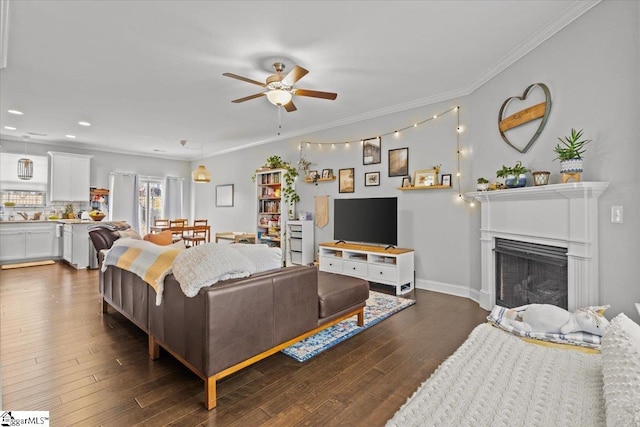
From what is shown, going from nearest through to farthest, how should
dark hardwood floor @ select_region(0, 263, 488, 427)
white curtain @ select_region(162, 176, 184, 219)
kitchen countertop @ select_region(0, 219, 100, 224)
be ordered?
1. dark hardwood floor @ select_region(0, 263, 488, 427)
2. kitchen countertop @ select_region(0, 219, 100, 224)
3. white curtain @ select_region(162, 176, 184, 219)

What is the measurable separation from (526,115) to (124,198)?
8.81m

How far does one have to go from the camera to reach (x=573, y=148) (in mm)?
2422

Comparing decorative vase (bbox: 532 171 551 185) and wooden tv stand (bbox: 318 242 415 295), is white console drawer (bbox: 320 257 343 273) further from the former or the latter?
decorative vase (bbox: 532 171 551 185)

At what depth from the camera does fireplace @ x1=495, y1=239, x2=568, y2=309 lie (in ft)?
8.80

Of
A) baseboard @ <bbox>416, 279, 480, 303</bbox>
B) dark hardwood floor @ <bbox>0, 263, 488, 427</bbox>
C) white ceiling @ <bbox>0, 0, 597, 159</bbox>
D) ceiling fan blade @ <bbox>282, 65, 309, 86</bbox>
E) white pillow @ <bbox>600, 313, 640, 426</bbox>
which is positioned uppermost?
white ceiling @ <bbox>0, 0, 597, 159</bbox>

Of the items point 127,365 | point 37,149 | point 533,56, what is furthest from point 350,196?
point 37,149

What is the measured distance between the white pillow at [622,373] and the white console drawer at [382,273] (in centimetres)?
293

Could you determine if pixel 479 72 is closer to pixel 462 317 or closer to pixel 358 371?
pixel 462 317

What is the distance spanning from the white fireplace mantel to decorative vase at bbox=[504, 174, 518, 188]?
0.26ft

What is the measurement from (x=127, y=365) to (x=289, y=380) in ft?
4.07

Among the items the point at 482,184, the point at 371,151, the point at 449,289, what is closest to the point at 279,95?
the point at 371,151

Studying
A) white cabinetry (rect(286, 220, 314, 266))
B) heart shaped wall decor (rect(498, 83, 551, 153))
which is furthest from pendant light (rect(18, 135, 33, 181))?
heart shaped wall decor (rect(498, 83, 551, 153))

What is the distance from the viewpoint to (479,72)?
11.7 feet

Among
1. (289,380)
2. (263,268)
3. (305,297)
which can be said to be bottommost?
(289,380)
